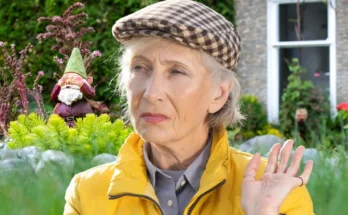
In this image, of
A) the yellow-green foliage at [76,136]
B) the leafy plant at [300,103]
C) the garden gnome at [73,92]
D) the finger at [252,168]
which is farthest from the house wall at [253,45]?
the finger at [252,168]

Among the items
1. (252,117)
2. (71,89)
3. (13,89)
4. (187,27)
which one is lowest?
(252,117)

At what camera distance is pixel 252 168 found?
192 cm

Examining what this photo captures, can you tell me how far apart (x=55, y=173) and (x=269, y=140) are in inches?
93.7

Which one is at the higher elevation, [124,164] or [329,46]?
[124,164]

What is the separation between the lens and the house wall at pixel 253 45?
908 cm

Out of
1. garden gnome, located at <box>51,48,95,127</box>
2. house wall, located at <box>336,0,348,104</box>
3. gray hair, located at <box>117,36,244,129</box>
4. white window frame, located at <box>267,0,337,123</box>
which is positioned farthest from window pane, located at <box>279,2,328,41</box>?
gray hair, located at <box>117,36,244,129</box>

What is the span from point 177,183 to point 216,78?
0.29 m

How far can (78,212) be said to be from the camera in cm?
211

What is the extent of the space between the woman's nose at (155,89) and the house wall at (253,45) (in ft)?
23.5

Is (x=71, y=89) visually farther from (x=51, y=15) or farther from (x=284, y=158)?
(x=51, y=15)

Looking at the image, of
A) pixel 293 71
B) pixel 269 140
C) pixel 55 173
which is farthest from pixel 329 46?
pixel 55 173

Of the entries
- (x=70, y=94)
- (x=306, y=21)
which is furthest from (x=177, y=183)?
(x=306, y=21)

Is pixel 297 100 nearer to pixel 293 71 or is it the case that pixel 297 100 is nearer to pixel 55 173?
pixel 293 71

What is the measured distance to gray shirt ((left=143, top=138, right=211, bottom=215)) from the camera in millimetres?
2062
